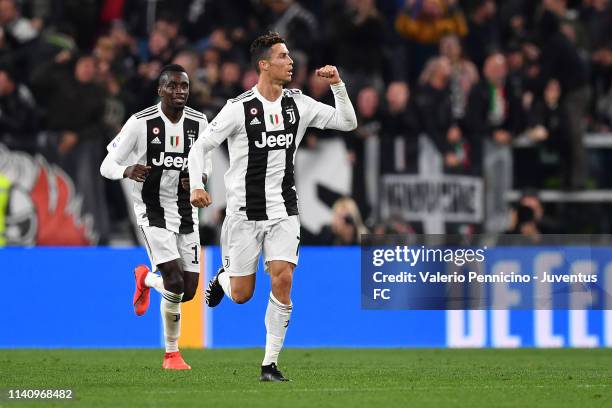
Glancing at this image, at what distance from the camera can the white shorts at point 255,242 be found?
1101 cm

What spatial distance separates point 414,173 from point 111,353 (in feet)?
14.7

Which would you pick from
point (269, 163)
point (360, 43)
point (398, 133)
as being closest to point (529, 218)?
point (398, 133)

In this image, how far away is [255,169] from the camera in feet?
36.6

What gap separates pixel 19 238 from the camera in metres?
16.7

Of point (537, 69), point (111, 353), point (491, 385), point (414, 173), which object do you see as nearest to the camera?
point (491, 385)

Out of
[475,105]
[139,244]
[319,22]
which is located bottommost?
[139,244]

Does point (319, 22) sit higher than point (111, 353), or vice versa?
point (319, 22)

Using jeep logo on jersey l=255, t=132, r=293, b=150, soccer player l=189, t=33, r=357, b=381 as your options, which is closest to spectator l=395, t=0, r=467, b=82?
soccer player l=189, t=33, r=357, b=381

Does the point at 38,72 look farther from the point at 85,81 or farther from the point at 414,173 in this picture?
the point at 414,173

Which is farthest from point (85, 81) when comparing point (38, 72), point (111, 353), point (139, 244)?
point (111, 353)

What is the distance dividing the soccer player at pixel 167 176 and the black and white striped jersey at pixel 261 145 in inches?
52.2

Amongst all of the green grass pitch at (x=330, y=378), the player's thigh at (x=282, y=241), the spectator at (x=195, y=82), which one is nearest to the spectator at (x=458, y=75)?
the spectator at (x=195, y=82)

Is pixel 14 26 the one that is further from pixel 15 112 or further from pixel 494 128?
pixel 494 128

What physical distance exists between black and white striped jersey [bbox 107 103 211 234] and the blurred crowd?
449 cm
